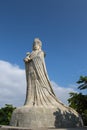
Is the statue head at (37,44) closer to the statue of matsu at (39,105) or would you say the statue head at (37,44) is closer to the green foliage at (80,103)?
the statue of matsu at (39,105)

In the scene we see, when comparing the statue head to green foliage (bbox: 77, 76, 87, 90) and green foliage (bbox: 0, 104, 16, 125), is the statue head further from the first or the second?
green foliage (bbox: 0, 104, 16, 125)

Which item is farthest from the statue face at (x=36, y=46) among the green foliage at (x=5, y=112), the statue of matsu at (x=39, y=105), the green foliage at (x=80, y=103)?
the green foliage at (x=5, y=112)

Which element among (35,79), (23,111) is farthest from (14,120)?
(35,79)

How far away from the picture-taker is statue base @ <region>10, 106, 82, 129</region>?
558 inches

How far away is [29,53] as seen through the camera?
57.0ft

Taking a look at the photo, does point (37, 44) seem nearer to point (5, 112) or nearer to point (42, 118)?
point (42, 118)

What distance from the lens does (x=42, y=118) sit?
14203mm

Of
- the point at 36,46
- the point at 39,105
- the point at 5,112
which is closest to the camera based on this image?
Answer: the point at 39,105

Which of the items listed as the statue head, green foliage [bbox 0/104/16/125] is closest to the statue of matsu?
the statue head

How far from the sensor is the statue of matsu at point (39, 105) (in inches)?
561

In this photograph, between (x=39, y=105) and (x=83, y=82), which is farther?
(x=83, y=82)

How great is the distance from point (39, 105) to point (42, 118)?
1223 mm

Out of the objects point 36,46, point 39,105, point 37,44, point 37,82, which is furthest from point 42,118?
point 37,44

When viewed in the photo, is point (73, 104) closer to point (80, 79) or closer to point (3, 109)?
point (80, 79)
